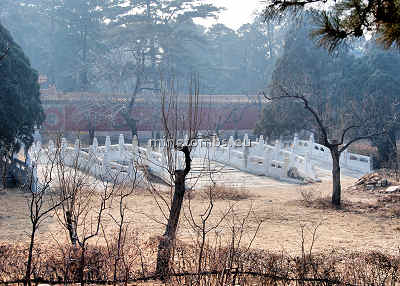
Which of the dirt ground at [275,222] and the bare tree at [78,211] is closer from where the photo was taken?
the bare tree at [78,211]

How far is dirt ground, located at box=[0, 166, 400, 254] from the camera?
705 centimetres

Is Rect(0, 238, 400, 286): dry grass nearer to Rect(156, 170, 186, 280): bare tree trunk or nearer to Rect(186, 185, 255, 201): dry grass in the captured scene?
Rect(156, 170, 186, 280): bare tree trunk

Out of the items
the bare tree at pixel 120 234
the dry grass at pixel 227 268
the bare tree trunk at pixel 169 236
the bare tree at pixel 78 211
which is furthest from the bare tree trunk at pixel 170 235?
the bare tree at pixel 78 211

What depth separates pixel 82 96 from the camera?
2581 centimetres

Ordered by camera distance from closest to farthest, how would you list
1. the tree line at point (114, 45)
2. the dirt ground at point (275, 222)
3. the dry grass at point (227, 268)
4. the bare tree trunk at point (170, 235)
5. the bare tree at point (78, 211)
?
the dry grass at point (227, 268)
the bare tree trunk at point (170, 235)
the bare tree at point (78, 211)
the dirt ground at point (275, 222)
the tree line at point (114, 45)

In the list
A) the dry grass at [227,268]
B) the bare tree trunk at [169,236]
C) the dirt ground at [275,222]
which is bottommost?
the dirt ground at [275,222]

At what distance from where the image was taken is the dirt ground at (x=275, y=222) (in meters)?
7.05

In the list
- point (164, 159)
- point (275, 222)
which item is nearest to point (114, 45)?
point (164, 159)

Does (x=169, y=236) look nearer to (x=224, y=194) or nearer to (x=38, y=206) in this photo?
(x=38, y=206)

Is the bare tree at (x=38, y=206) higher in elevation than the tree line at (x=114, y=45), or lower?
lower

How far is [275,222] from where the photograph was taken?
8.56 meters

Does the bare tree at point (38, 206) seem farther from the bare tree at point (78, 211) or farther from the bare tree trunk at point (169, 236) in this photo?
the bare tree trunk at point (169, 236)

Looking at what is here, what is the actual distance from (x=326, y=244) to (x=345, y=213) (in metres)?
2.90

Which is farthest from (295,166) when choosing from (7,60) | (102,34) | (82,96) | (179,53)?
(102,34)
